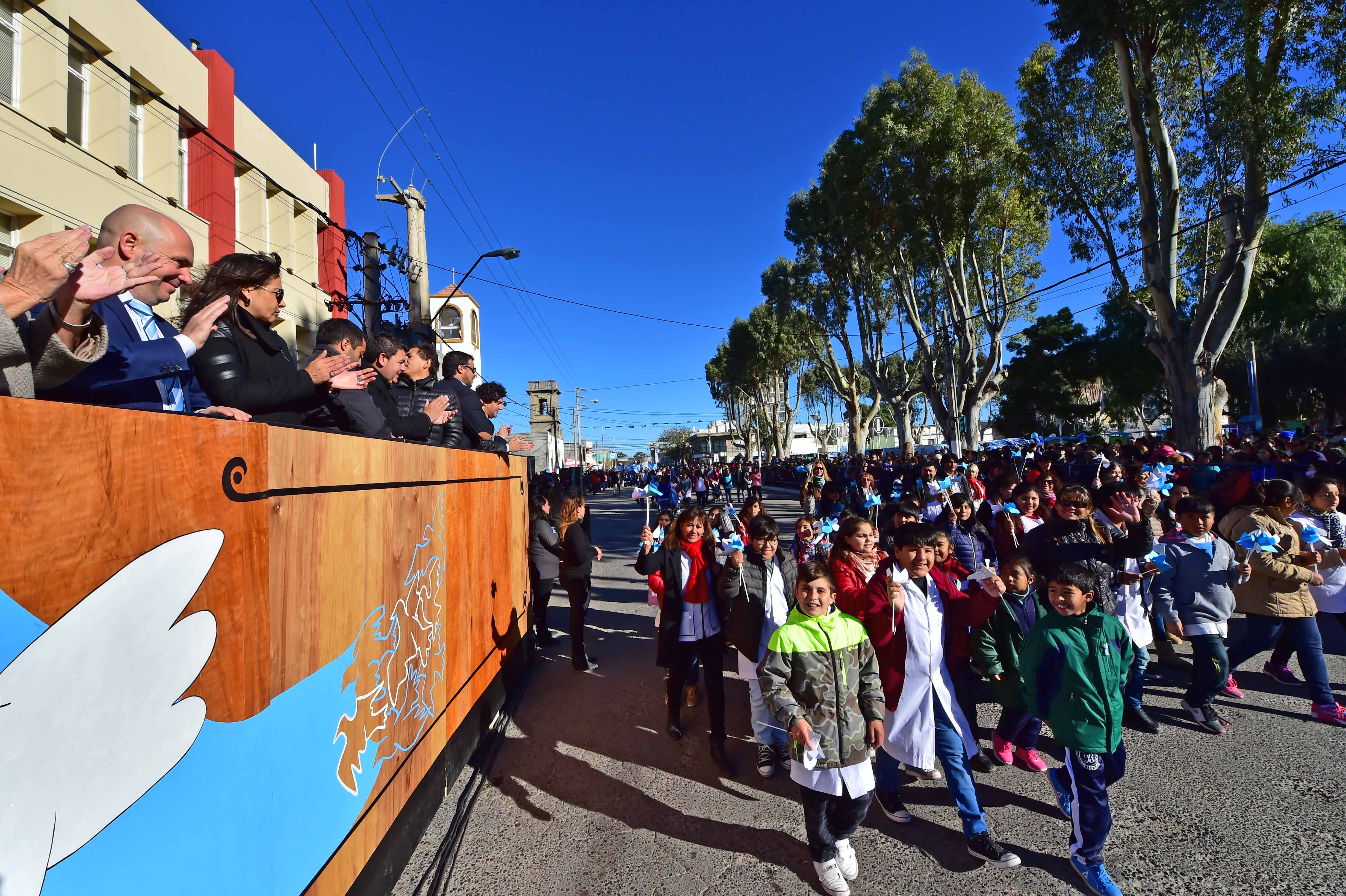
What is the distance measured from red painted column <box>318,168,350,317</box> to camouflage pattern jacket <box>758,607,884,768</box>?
677 inches

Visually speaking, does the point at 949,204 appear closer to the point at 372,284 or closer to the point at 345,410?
the point at 372,284

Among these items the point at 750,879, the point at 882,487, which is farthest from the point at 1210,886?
the point at 882,487

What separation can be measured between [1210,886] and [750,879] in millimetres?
2020

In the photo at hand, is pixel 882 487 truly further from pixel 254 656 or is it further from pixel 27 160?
pixel 27 160

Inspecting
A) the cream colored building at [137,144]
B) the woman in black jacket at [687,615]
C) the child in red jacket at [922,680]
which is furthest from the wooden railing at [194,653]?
the cream colored building at [137,144]

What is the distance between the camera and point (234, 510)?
5.62ft

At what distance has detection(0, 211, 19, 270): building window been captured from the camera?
365 inches

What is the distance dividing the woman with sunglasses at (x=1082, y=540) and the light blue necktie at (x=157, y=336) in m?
4.65

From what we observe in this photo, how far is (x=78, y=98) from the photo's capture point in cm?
1061

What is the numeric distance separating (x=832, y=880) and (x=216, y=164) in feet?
56.6

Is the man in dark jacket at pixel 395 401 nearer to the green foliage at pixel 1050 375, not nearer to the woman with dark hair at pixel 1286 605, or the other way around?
the woman with dark hair at pixel 1286 605

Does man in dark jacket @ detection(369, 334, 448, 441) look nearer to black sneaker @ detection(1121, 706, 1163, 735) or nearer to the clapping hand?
the clapping hand

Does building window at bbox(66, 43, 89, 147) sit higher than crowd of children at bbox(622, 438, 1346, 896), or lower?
higher

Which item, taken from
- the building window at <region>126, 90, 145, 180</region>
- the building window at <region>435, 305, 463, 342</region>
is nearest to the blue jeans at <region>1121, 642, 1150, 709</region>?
the building window at <region>126, 90, 145, 180</region>
